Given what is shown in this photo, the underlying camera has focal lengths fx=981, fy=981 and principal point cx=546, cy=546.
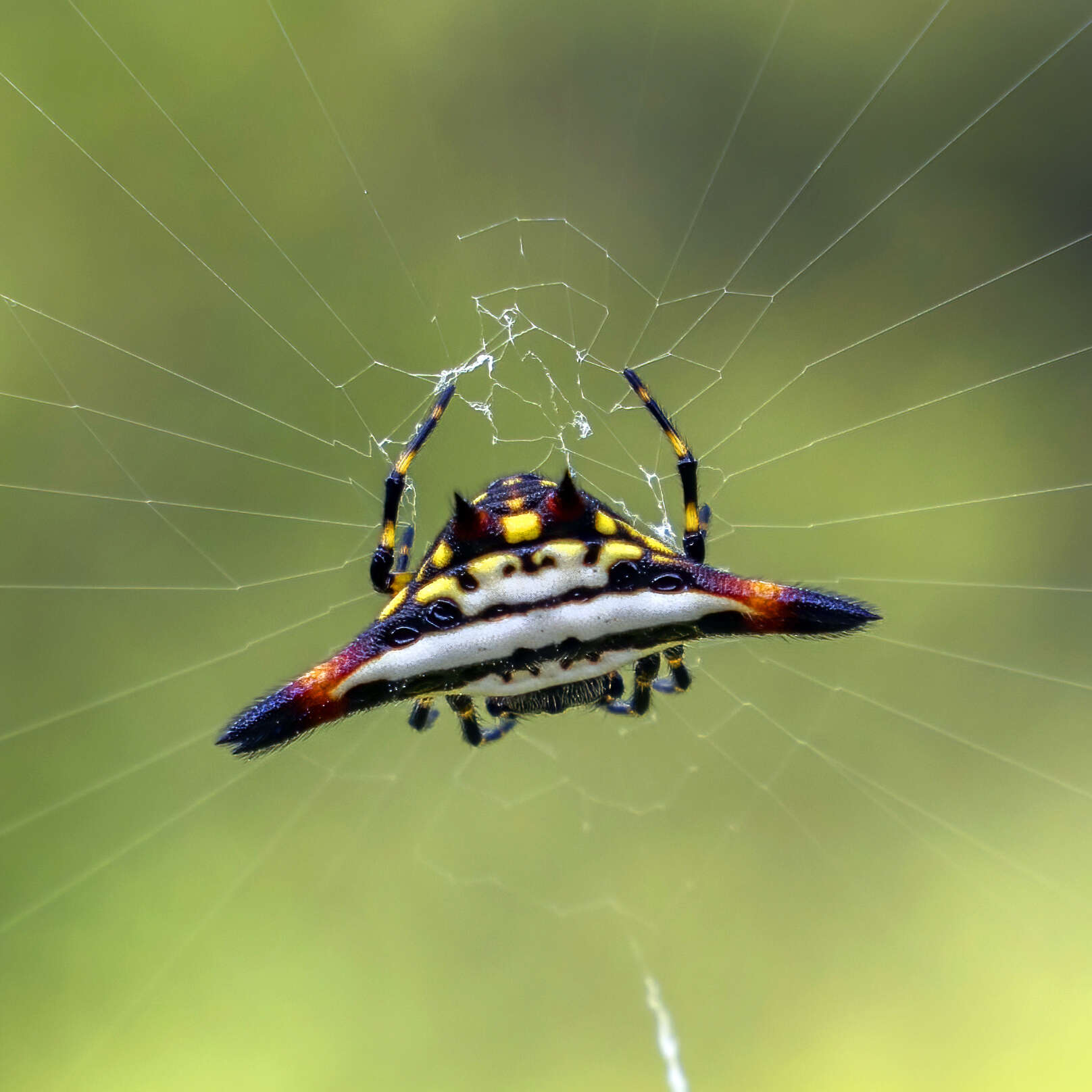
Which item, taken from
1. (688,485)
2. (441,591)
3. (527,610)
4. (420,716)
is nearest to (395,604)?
(441,591)

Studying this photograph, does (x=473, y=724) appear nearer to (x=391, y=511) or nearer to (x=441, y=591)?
(x=391, y=511)

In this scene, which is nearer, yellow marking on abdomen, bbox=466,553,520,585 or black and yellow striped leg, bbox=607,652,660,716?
yellow marking on abdomen, bbox=466,553,520,585

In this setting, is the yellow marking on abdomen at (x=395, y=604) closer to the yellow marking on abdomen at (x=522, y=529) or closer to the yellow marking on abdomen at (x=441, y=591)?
the yellow marking on abdomen at (x=441, y=591)

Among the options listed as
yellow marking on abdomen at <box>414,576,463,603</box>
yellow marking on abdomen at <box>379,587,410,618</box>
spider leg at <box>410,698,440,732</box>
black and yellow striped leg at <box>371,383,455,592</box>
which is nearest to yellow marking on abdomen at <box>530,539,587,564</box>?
yellow marking on abdomen at <box>414,576,463,603</box>

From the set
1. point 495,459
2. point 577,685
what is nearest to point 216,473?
point 495,459

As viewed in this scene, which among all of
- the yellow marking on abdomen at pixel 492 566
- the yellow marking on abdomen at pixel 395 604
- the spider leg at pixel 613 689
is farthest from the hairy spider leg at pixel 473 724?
the yellow marking on abdomen at pixel 492 566

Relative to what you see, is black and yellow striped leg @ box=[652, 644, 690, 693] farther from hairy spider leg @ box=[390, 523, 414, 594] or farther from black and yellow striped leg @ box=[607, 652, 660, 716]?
hairy spider leg @ box=[390, 523, 414, 594]

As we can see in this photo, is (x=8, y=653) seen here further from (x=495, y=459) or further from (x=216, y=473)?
(x=495, y=459)
